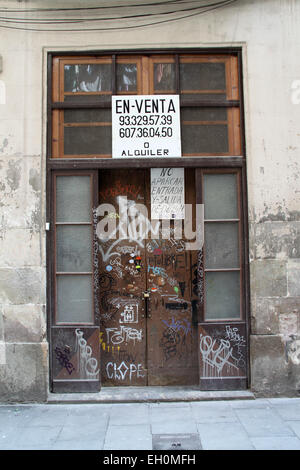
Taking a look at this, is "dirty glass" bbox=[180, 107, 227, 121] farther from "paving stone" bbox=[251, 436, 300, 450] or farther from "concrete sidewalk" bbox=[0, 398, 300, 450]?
"paving stone" bbox=[251, 436, 300, 450]

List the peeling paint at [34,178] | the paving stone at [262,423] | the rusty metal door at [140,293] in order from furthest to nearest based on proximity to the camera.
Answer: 1. the rusty metal door at [140,293]
2. the peeling paint at [34,178]
3. the paving stone at [262,423]

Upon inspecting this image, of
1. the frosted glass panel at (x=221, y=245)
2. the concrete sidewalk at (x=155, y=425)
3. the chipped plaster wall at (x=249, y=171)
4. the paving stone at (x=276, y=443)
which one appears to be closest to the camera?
the paving stone at (x=276, y=443)

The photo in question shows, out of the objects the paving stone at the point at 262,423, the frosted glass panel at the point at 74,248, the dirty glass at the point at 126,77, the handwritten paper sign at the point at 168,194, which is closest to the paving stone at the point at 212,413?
the paving stone at the point at 262,423

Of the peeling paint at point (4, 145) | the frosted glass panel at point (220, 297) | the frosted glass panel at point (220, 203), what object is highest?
the peeling paint at point (4, 145)

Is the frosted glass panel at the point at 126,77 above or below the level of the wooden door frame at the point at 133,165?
above

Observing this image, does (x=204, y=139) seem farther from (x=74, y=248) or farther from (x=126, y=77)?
(x=74, y=248)

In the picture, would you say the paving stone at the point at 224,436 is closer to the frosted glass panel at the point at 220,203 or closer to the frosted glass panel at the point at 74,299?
the frosted glass panel at the point at 74,299

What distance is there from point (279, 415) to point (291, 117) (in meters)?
4.05

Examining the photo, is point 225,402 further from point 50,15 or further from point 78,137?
point 50,15

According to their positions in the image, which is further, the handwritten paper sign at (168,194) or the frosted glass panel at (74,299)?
the handwritten paper sign at (168,194)

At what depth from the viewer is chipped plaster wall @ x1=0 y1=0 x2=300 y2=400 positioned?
5.81m

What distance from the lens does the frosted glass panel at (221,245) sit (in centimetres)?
603

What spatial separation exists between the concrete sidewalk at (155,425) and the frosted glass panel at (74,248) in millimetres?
1909
